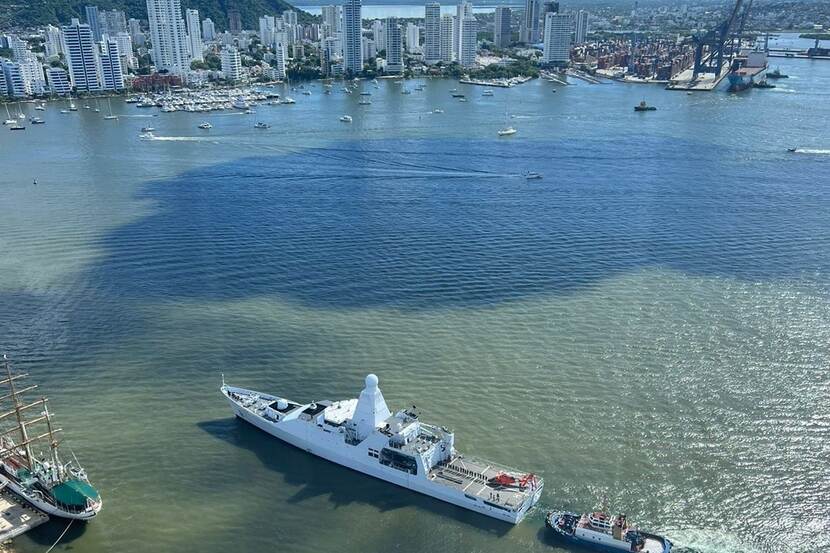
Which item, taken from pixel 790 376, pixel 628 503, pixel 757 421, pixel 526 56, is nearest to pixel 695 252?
pixel 790 376

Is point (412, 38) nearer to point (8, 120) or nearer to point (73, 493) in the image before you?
point (8, 120)

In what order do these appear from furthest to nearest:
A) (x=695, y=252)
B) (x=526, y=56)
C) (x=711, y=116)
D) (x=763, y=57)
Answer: (x=526, y=56)
(x=763, y=57)
(x=711, y=116)
(x=695, y=252)

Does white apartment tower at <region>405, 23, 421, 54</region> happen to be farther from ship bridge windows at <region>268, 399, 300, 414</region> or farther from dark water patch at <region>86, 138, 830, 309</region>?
ship bridge windows at <region>268, 399, 300, 414</region>

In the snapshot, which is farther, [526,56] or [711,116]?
[526,56]

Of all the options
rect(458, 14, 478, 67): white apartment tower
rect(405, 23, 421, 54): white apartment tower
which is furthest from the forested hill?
rect(458, 14, 478, 67): white apartment tower

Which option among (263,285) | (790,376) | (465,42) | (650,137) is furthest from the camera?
(465,42)

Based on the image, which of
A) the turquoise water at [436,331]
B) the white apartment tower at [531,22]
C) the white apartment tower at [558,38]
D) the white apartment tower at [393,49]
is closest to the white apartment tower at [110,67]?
the white apartment tower at [393,49]

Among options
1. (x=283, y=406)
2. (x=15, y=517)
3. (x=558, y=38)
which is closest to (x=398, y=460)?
(x=283, y=406)

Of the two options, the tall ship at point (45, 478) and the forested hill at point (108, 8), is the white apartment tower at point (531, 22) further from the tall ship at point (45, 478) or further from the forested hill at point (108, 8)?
the tall ship at point (45, 478)

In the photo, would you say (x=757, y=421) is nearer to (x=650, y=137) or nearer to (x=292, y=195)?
(x=292, y=195)
